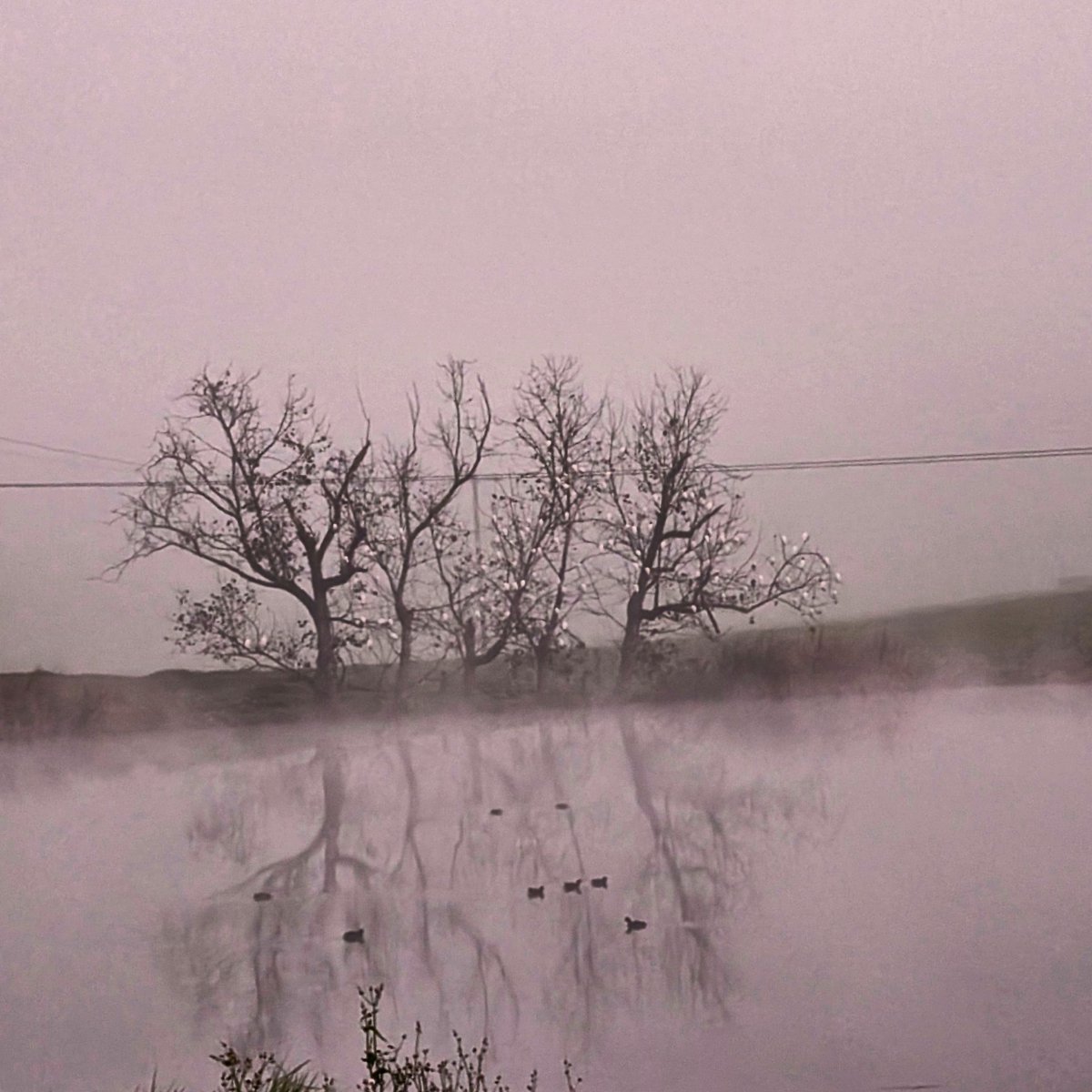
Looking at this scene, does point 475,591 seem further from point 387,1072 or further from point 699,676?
point 387,1072

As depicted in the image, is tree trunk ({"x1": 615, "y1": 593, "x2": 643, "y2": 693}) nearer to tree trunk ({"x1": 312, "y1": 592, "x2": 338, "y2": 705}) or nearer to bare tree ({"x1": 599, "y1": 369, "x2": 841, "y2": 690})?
bare tree ({"x1": 599, "y1": 369, "x2": 841, "y2": 690})

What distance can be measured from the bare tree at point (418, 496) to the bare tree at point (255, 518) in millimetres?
40

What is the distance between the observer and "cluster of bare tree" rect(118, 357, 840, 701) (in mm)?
2107

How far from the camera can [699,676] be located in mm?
2145

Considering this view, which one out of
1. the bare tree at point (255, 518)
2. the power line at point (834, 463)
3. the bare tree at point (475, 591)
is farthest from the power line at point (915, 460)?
the bare tree at point (255, 518)

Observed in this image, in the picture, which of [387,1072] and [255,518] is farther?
[255,518]

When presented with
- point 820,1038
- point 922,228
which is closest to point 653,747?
→ point 820,1038

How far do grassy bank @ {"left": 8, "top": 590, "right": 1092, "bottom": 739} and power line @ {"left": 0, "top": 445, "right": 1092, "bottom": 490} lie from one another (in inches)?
9.1

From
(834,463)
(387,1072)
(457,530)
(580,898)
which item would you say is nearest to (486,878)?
(580,898)

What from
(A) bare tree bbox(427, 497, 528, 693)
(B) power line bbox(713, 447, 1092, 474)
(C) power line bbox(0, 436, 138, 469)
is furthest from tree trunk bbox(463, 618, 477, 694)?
(C) power line bbox(0, 436, 138, 469)

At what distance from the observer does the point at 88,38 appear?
2.13m

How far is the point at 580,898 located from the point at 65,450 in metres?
1.05

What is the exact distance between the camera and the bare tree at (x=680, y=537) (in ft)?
7.04

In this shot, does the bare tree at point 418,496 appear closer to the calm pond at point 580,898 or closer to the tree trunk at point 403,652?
the tree trunk at point 403,652
